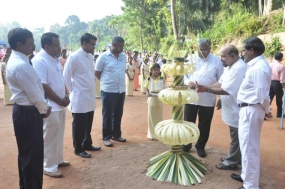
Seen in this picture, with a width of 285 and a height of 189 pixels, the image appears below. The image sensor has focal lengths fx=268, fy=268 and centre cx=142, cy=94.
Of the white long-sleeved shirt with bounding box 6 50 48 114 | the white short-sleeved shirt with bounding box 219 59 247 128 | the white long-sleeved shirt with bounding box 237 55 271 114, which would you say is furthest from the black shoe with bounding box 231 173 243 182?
the white long-sleeved shirt with bounding box 6 50 48 114

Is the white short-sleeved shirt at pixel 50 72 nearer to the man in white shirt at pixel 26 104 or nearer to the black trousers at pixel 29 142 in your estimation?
the man in white shirt at pixel 26 104

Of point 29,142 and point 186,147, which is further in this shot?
point 186,147

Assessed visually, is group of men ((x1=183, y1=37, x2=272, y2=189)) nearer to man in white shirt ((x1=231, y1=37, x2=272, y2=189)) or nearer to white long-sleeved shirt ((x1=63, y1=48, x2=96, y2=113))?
man in white shirt ((x1=231, y1=37, x2=272, y2=189))

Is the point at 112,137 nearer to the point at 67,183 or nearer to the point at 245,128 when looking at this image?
the point at 67,183

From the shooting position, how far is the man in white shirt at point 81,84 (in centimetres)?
421

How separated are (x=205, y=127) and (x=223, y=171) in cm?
79

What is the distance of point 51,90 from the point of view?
3459 millimetres

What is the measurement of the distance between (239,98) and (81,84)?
241 centimetres

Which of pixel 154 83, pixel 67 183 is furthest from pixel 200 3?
pixel 67 183

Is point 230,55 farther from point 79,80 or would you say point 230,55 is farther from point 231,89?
point 79,80

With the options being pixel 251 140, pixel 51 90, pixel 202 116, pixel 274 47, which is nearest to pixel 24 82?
pixel 51 90

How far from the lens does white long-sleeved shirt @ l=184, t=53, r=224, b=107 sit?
4.19m

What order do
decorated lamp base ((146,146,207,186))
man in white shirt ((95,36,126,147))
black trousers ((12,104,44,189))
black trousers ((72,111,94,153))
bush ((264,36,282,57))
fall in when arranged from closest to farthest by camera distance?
black trousers ((12,104,44,189))
decorated lamp base ((146,146,207,186))
black trousers ((72,111,94,153))
man in white shirt ((95,36,126,147))
bush ((264,36,282,57))

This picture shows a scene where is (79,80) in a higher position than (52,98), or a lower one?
higher
